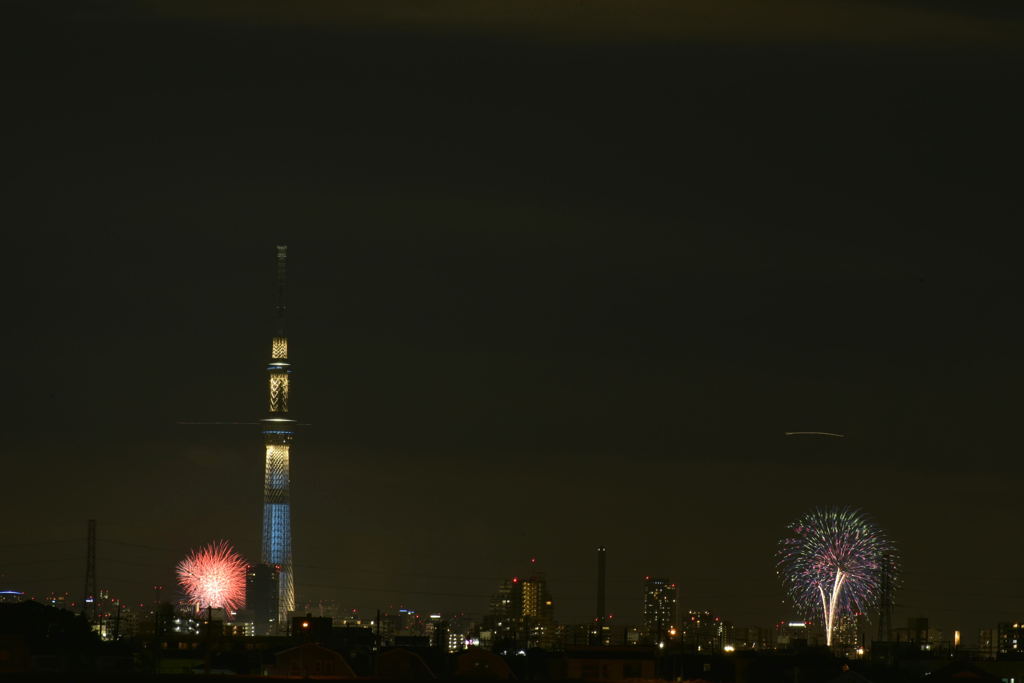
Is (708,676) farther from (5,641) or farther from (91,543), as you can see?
(91,543)

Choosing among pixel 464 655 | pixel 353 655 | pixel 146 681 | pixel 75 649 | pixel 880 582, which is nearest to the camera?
pixel 146 681

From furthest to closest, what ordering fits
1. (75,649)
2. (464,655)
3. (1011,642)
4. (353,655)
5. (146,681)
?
(1011,642) → (353,655) → (75,649) → (464,655) → (146,681)

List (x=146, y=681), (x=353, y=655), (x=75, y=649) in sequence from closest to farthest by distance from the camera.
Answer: (x=146, y=681), (x=75, y=649), (x=353, y=655)

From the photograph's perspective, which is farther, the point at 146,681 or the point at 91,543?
the point at 91,543

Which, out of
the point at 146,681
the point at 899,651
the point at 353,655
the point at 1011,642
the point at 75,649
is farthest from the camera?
the point at 1011,642

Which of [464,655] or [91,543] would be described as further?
[91,543]

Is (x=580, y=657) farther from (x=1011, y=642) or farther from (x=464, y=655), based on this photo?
(x=1011, y=642)

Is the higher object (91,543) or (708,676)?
(91,543)

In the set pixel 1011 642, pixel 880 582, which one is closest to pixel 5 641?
pixel 880 582

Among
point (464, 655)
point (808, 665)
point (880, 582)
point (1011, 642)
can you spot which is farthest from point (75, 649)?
point (1011, 642)
